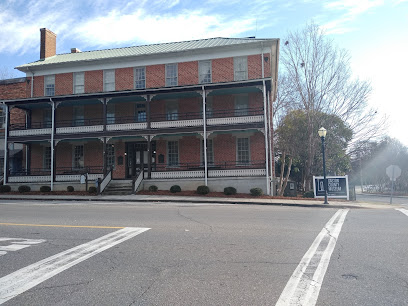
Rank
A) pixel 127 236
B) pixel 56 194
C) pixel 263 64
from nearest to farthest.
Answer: pixel 127 236
pixel 56 194
pixel 263 64

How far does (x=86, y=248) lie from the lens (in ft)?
20.5

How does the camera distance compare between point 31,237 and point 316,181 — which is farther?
point 316,181

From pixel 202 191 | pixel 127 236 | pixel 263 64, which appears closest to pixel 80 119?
pixel 202 191

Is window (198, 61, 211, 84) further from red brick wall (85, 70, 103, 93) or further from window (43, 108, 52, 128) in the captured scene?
window (43, 108, 52, 128)

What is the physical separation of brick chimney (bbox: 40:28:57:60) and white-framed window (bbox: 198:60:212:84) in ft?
48.0

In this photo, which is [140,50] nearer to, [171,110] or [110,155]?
[171,110]

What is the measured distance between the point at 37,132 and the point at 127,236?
20492mm

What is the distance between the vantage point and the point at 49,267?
510cm

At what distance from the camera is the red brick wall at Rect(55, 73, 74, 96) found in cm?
2680

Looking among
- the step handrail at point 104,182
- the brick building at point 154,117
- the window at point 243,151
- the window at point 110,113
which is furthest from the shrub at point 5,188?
the window at point 243,151

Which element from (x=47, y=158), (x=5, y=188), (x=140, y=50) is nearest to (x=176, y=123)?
(x=140, y=50)

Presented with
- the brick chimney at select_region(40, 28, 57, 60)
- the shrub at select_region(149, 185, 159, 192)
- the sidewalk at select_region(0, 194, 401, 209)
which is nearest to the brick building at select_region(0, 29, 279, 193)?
the shrub at select_region(149, 185, 159, 192)

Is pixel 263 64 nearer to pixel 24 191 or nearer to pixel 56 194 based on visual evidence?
pixel 56 194

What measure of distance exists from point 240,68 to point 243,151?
20.8ft
